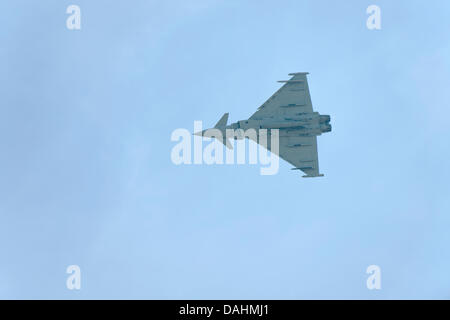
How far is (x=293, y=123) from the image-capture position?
109 m

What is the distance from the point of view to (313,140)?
366 ft

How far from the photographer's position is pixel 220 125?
10781cm

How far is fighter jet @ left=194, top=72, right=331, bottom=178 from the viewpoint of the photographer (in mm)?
108375

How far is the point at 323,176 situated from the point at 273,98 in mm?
15502

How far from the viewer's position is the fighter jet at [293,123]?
108375mm

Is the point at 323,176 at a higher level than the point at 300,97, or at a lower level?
lower

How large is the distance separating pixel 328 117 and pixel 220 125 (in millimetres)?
17175
